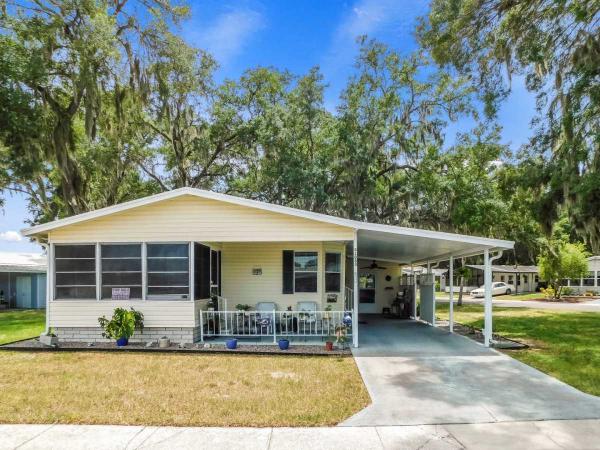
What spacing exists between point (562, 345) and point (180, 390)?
9.21 m

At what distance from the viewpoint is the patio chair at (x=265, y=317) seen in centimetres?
1083

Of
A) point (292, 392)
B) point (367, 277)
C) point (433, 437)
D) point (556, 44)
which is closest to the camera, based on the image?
point (433, 437)

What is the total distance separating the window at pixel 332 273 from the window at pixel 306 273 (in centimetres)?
40

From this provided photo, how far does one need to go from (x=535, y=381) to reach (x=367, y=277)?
37.5ft

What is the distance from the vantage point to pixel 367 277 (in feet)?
60.3

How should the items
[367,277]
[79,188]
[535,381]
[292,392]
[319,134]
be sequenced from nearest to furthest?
[292,392] < [535,381] < [79,188] < [367,277] < [319,134]

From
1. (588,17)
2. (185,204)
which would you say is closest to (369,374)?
(185,204)

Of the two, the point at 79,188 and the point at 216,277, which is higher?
the point at 79,188

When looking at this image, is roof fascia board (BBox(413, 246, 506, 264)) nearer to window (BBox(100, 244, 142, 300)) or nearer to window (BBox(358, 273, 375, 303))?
window (BBox(358, 273, 375, 303))

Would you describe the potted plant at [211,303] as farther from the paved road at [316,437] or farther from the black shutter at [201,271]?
the paved road at [316,437]

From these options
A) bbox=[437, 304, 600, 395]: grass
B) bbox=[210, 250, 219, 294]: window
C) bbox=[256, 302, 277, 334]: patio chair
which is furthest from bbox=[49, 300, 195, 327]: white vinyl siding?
bbox=[437, 304, 600, 395]: grass

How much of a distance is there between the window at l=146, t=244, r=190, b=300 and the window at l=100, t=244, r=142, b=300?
0.28 m

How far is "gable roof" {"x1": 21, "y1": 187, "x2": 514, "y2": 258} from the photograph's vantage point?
9.37 metres

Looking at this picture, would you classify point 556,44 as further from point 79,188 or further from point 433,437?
point 79,188
